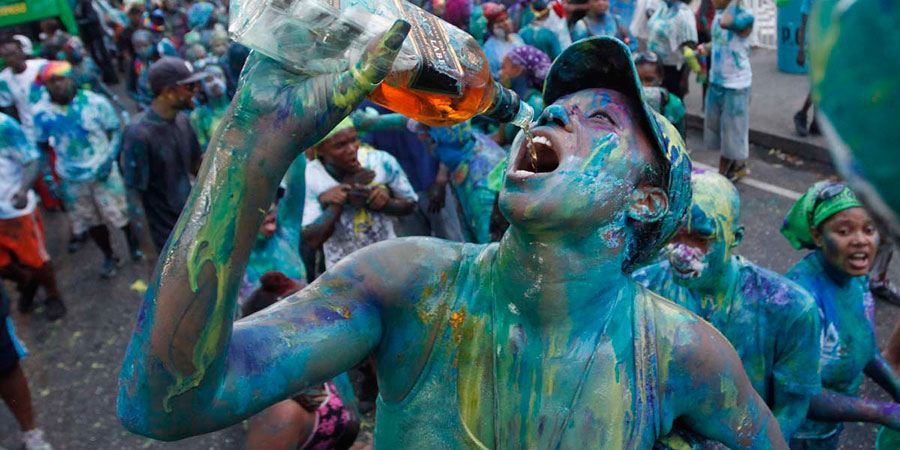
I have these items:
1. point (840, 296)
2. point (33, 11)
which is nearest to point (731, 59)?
point (840, 296)

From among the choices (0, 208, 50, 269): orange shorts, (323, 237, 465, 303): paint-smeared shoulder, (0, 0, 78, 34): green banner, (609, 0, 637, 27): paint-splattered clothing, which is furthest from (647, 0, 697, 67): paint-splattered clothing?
(0, 0, 78, 34): green banner

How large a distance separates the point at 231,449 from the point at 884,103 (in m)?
4.67

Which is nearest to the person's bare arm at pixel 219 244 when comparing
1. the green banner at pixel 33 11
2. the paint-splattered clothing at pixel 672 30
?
the paint-splattered clothing at pixel 672 30

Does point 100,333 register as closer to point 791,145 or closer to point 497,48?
point 497,48

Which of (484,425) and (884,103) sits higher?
(884,103)

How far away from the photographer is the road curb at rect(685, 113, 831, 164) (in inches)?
327

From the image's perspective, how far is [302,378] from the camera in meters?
1.51

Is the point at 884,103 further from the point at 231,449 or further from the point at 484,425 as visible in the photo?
the point at 231,449

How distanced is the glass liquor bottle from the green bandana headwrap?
1888 mm

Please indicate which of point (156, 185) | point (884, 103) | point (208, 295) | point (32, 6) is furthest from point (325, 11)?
point (32, 6)

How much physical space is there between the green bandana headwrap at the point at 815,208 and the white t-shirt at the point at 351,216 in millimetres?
2294

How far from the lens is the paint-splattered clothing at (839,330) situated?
3.13 metres

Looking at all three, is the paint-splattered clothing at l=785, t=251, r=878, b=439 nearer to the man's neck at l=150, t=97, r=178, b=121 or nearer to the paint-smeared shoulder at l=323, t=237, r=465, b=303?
the paint-smeared shoulder at l=323, t=237, r=465, b=303

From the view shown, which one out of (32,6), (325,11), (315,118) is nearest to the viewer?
(315,118)
